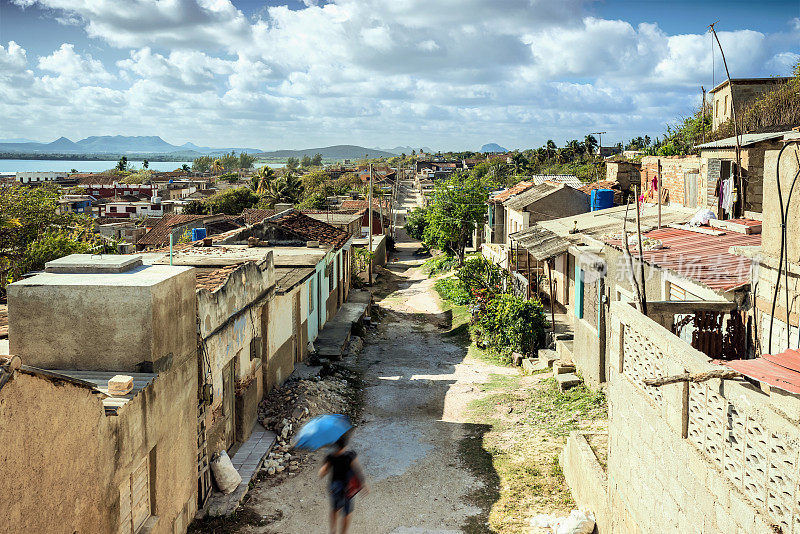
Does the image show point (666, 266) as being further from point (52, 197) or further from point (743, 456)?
point (52, 197)

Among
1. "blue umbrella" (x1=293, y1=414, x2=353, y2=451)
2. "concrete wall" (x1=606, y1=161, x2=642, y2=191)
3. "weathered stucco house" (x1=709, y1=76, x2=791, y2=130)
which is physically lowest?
"blue umbrella" (x1=293, y1=414, x2=353, y2=451)

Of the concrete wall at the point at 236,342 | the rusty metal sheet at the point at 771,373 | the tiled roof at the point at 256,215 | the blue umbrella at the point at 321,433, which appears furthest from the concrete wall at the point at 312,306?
the tiled roof at the point at 256,215

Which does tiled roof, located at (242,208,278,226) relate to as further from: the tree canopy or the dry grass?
the dry grass

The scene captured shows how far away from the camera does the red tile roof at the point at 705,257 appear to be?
28.9ft

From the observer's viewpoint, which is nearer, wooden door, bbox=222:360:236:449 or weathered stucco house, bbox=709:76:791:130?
wooden door, bbox=222:360:236:449

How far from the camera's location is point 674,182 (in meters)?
16.5

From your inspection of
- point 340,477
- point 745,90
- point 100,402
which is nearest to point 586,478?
point 340,477

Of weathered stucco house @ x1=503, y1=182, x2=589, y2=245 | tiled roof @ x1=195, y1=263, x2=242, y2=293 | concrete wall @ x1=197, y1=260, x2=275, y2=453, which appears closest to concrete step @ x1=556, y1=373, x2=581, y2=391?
concrete wall @ x1=197, y1=260, x2=275, y2=453

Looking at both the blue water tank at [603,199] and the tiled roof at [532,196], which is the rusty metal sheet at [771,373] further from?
the tiled roof at [532,196]

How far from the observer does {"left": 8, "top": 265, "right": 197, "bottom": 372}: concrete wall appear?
322 inches

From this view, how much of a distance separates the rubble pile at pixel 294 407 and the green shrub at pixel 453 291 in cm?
1266

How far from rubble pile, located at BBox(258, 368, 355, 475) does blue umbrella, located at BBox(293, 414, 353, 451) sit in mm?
4245

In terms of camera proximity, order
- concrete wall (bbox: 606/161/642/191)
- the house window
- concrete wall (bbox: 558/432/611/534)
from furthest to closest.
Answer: concrete wall (bbox: 606/161/642/191) → concrete wall (bbox: 558/432/611/534) → the house window

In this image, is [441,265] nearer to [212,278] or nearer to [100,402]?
[212,278]
